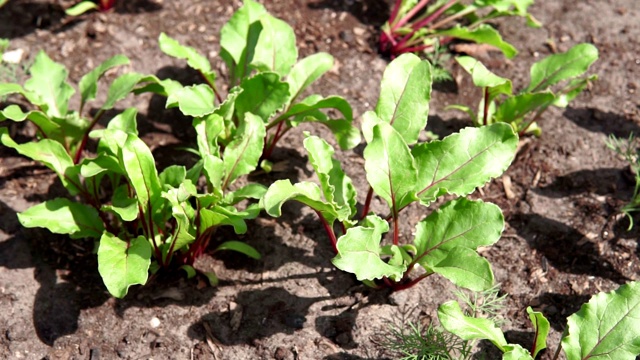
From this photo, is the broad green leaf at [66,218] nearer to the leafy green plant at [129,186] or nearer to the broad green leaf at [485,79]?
the leafy green plant at [129,186]

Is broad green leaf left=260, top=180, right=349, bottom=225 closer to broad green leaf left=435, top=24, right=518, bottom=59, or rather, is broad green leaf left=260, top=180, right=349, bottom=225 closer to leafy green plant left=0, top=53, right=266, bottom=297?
leafy green plant left=0, top=53, right=266, bottom=297

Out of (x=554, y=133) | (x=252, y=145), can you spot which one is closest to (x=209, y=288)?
(x=252, y=145)

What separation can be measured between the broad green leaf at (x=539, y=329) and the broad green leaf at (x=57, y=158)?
1911mm

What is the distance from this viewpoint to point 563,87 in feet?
12.8

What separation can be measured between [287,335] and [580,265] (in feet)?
4.38

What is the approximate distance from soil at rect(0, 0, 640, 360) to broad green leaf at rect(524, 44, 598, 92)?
34 cm

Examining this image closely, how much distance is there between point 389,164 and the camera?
9.13ft

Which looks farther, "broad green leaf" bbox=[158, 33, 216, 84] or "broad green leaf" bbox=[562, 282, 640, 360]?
"broad green leaf" bbox=[158, 33, 216, 84]

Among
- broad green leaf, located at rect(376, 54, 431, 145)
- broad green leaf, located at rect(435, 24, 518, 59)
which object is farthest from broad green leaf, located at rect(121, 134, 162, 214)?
broad green leaf, located at rect(435, 24, 518, 59)

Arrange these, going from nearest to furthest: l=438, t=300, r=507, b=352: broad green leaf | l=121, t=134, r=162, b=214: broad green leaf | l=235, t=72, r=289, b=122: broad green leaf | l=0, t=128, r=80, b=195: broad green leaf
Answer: l=438, t=300, r=507, b=352: broad green leaf, l=121, t=134, r=162, b=214: broad green leaf, l=0, t=128, r=80, b=195: broad green leaf, l=235, t=72, r=289, b=122: broad green leaf

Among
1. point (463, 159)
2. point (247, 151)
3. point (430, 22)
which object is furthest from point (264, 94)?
point (430, 22)

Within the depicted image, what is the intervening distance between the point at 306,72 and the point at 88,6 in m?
1.41

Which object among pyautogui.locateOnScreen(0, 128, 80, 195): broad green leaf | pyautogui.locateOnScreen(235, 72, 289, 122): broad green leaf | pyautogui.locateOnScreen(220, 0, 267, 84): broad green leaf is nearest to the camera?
pyautogui.locateOnScreen(0, 128, 80, 195): broad green leaf

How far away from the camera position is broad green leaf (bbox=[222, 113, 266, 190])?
301 cm
